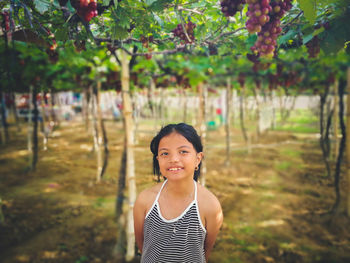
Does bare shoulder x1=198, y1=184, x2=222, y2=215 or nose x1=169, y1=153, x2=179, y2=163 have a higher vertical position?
nose x1=169, y1=153, x2=179, y2=163

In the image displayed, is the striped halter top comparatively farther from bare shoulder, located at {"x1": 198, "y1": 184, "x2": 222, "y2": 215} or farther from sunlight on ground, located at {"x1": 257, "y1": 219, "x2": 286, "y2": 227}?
sunlight on ground, located at {"x1": 257, "y1": 219, "x2": 286, "y2": 227}

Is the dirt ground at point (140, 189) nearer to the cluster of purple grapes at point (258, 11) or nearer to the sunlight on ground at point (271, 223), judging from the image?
the sunlight on ground at point (271, 223)

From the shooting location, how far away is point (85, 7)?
109cm

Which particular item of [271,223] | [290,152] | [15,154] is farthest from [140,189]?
[290,152]

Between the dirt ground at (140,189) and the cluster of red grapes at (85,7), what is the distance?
5.28 ft

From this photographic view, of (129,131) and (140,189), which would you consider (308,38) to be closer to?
(129,131)

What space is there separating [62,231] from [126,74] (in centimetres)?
301

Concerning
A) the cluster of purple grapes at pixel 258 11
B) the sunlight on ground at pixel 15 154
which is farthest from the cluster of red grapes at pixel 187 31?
the sunlight on ground at pixel 15 154

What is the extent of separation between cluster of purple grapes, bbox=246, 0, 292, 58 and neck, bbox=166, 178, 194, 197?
860 mm

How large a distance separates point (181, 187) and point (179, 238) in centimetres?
27

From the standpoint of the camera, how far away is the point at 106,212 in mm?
4879

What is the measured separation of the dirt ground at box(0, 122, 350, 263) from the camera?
143 inches

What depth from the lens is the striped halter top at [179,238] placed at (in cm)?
130

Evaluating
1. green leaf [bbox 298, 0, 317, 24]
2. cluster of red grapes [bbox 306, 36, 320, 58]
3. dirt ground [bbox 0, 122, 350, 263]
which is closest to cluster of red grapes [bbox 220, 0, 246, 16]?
green leaf [bbox 298, 0, 317, 24]
